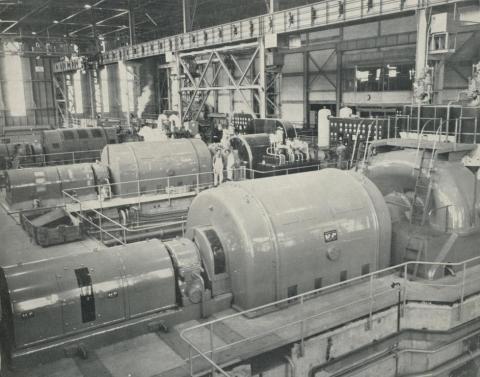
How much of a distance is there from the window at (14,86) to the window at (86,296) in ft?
154

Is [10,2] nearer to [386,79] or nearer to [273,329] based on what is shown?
[386,79]

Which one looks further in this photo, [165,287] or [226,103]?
[226,103]

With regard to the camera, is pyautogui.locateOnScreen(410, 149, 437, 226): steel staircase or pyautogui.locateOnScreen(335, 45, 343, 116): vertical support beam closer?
pyautogui.locateOnScreen(410, 149, 437, 226): steel staircase

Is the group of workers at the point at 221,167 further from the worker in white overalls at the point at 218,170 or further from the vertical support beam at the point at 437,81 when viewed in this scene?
the vertical support beam at the point at 437,81

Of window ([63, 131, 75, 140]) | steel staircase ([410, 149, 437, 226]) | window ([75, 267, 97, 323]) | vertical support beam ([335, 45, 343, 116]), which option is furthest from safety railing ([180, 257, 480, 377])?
vertical support beam ([335, 45, 343, 116])

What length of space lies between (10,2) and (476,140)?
111 feet

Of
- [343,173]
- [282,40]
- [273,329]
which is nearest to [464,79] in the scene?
[282,40]

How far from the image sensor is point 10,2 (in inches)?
1352

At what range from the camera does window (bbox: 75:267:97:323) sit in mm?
7469

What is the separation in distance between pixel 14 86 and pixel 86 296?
1883 inches

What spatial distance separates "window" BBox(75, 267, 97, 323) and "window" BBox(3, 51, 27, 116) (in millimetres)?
46858

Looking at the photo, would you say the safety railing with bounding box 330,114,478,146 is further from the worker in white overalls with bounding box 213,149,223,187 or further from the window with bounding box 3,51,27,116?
the window with bounding box 3,51,27,116

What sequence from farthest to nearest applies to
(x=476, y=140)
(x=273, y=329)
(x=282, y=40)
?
(x=282, y=40), (x=476, y=140), (x=273, y=329)

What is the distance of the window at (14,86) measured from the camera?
4816 centimetres
